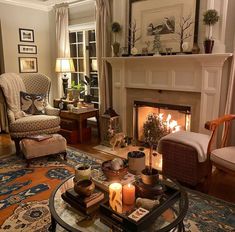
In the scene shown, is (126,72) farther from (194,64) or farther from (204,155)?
(204,155)

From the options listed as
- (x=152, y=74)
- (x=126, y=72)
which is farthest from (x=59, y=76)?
(x=152, y=74)

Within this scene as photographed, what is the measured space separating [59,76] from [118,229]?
4.22 meters

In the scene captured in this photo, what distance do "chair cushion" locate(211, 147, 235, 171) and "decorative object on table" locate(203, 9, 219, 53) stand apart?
1229 millimetres

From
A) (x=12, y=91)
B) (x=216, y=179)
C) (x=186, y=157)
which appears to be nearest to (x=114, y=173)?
(x=186, y=157)

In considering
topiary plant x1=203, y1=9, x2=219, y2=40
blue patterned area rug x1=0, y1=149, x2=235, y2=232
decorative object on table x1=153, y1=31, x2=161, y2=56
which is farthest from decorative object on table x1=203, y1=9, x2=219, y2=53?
blue patterned area rug x1=0, y1=149, x2=235, y2=232

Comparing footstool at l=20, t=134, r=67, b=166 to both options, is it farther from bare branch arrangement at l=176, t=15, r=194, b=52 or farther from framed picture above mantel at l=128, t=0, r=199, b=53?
bare branch arrangement at l=176, t=15, r=194, b=52

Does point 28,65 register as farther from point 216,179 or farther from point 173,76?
point 216,179

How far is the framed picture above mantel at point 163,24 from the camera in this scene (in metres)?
3.12

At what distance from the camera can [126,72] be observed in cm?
390

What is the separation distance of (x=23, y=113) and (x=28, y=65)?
152 centimetres

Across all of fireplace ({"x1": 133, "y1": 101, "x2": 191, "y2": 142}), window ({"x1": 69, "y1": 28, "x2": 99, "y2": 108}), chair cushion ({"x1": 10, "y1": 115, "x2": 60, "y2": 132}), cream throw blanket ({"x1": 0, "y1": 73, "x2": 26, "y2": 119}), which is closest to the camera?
fireplace ({"x1": 133, "y1": 101, "x2": 191, "y2": 142})

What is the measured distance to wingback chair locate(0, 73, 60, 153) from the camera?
3562 mm

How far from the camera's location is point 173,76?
3.35 m

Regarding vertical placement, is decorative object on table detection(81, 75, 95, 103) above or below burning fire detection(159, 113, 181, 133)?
above
